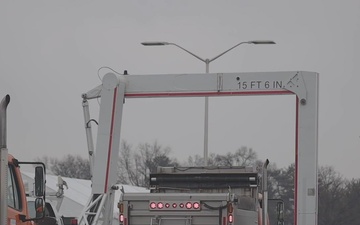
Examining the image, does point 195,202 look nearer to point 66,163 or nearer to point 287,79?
point 287,79

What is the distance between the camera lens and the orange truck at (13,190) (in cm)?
1103

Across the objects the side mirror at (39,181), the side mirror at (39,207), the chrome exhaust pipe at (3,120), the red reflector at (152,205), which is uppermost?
the chrome exhaust pipe at (3,120)

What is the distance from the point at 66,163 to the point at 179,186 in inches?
3520

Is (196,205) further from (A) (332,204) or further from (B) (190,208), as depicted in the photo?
(A) (332,204)

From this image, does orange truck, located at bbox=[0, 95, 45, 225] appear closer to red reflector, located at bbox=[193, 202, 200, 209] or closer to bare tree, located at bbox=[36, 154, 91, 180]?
red reflector, located at bbox=[193, 202, 200, 209]

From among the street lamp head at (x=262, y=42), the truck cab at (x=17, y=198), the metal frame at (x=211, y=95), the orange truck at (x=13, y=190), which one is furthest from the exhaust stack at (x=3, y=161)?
the street lamp head at (x=262, y=42)

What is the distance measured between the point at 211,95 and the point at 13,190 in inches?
283

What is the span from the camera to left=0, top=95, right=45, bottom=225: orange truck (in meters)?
11.0

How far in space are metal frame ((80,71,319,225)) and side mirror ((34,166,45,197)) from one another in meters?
5.46

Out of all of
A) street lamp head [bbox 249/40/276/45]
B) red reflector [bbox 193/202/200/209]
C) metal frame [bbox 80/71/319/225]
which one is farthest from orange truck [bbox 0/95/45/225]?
street lamp head [bbox 249/40/276/45]

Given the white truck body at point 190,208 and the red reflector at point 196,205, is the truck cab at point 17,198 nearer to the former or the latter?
the white truck body at point 190,208

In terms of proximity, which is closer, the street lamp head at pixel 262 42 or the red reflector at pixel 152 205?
the red reflector at pixel 152 205

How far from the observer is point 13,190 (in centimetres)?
1215

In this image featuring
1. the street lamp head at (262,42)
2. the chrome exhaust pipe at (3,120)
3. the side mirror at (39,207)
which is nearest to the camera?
the chrome exhaust pipe at (3,120)
